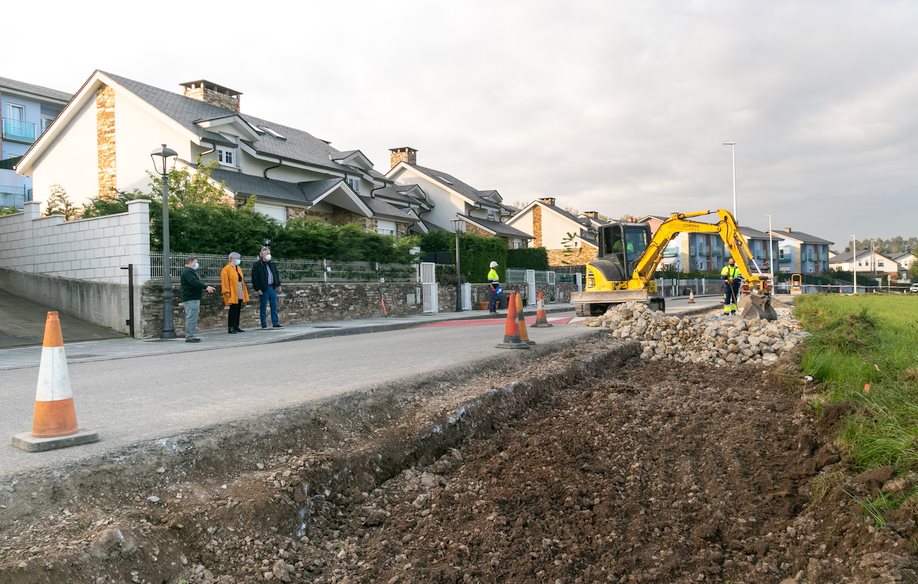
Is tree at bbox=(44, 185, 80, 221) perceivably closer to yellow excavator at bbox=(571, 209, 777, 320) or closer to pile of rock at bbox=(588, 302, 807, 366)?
yellow excavator at bbox=(571, 209, 777, 320)

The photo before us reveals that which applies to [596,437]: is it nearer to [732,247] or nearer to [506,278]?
[732,247]

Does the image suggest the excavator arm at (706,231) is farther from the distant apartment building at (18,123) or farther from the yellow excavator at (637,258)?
the distant apartment building at (18,123)

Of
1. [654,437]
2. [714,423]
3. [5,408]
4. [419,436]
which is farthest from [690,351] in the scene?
[5,408]

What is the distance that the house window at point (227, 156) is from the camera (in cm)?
2569

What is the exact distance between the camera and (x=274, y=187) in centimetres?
2689

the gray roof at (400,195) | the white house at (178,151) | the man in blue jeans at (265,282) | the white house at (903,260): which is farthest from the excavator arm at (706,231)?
the white house at (903,260)

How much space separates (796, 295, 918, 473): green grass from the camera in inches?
165

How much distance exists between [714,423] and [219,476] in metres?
4.36

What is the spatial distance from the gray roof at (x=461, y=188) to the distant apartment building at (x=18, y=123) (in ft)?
75.9

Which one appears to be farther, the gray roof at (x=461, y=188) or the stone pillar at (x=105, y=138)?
the gray roof at (x=461, y=188)

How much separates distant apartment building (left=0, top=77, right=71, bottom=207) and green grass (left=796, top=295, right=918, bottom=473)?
133ft

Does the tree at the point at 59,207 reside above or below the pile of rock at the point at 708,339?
above

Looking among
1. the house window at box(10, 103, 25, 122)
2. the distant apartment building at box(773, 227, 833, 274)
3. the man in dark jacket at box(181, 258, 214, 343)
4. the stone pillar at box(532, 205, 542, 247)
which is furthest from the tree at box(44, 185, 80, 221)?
the distant apartment building at box(773, 227, 833, 274)

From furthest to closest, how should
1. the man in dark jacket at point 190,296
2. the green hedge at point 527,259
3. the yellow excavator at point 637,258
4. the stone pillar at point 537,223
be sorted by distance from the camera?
1. the stone pillar at point 537,223
2. the green hedge at point 527,259
3. the yellow excavator at point 637,258
4. the man in dark jacket at point 190,296
